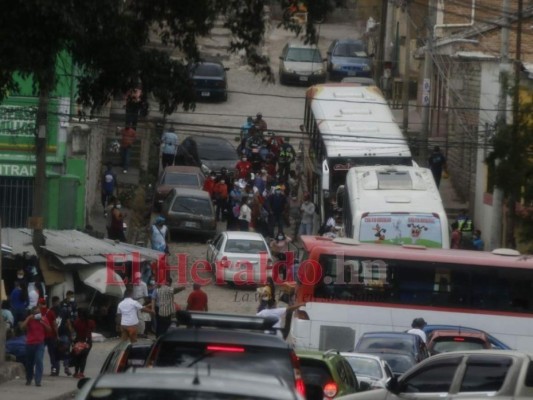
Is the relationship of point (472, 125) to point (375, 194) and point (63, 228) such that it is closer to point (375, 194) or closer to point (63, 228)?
point (375, 194)

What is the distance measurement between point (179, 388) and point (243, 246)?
2903 cm

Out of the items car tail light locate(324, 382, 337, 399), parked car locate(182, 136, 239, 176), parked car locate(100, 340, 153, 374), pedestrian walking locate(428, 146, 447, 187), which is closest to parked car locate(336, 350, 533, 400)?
car tail light locate(324, 382, 337, 399)

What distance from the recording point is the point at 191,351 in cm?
1244

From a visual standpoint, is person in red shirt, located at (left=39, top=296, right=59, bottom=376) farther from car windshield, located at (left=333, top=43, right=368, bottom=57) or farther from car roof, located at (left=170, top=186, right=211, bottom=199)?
car windshield, located at (left=333, top=43, right=368, bottom=57)

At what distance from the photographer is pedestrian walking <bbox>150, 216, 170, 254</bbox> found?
125ft

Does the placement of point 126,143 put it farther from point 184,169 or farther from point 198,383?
point 198,383

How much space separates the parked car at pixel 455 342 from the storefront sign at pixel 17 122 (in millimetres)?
16846

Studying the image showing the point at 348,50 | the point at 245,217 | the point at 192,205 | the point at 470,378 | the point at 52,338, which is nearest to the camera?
the point at 470,378

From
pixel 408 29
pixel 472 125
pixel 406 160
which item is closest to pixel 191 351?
pixel 406 160

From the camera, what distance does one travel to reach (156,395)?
28.4ft

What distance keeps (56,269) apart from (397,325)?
26.8 ft

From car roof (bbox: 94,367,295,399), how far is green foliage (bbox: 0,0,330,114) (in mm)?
5882

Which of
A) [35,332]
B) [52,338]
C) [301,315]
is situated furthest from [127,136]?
[35,332]

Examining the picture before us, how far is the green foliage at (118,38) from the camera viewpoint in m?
14.1
